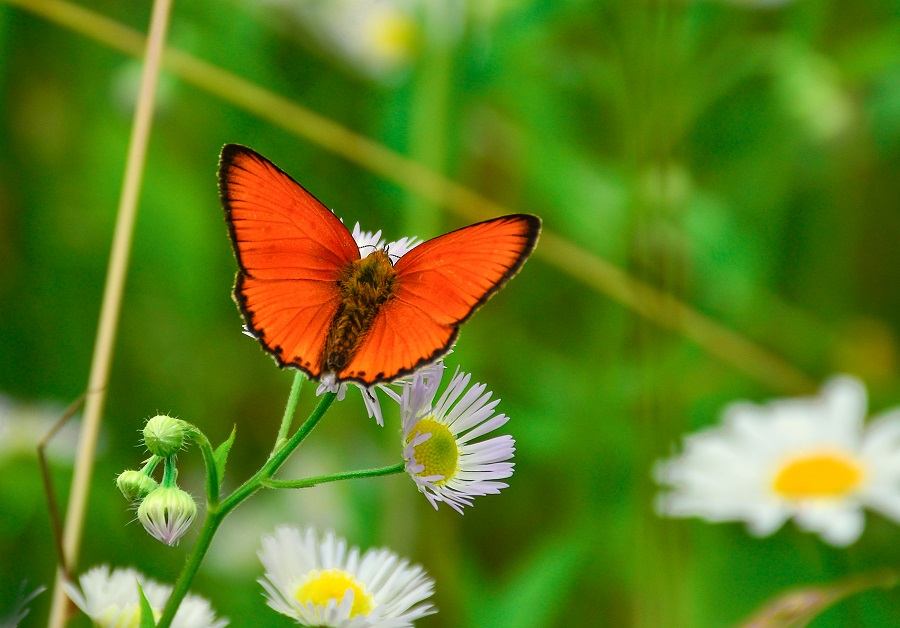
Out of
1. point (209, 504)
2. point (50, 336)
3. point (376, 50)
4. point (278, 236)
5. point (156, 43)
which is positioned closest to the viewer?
point (209, 504)

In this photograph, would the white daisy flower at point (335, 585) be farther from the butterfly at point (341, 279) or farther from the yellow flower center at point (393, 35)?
the yellow flower center at point (393, 35)

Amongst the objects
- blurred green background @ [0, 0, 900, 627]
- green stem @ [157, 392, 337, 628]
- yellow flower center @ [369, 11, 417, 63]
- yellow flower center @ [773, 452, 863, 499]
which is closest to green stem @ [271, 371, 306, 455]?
green stem @ [157, 392, 337, 628]

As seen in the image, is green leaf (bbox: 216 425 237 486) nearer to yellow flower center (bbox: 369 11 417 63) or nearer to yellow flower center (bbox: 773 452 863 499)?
yellow flower center (bbox: 773 452 863 499)

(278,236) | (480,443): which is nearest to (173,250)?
(278,236)

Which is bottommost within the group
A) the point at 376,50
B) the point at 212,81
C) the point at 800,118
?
the point at 212,81

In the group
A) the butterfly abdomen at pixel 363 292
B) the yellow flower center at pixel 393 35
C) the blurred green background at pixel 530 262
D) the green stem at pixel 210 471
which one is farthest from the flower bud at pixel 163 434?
the yellow flower center at pixel 393 35

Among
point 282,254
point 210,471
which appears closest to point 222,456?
point 210,471

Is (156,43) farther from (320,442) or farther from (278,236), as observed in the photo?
(320,442)
